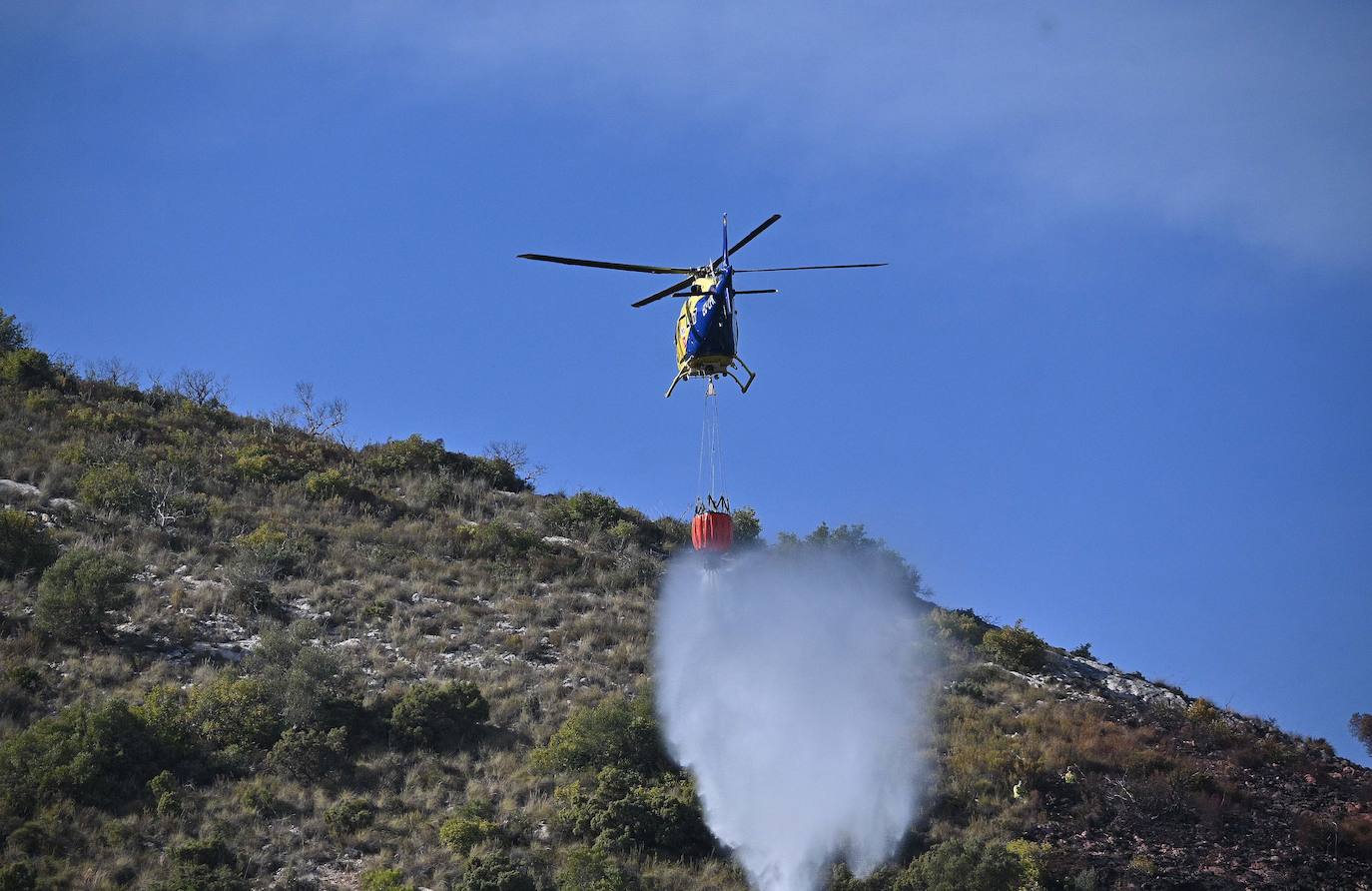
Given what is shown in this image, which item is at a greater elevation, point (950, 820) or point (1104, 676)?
point (1104, 676)

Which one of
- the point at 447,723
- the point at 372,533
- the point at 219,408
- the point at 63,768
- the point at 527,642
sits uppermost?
the point at 219,408

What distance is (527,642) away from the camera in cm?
3244

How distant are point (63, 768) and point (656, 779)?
11.9 metres

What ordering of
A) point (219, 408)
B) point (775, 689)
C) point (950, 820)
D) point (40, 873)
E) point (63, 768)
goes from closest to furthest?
point (40, 873), point (63, 768), point (950, 820), point (775, 689), point (219, 408)

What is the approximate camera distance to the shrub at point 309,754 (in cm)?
2539

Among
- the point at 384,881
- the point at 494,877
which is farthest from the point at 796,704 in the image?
the point at 384,881

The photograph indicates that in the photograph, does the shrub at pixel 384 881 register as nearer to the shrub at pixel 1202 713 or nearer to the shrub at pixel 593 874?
the shrub at pixel 593 874

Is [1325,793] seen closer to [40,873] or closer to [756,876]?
[756,876]

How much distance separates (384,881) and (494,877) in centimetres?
198

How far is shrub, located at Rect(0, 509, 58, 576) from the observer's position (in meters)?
31.5

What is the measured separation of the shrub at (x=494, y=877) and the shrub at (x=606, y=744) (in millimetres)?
4073

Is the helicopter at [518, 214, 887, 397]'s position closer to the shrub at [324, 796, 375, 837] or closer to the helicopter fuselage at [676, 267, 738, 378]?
the helicopter fuselage at [676, 267, 738, 378]

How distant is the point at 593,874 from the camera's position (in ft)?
73.6

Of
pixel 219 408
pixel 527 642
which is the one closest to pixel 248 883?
pixel 527 642
